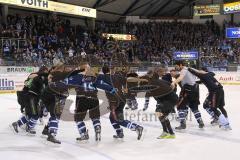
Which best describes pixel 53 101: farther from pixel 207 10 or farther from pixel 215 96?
pixel 207 10

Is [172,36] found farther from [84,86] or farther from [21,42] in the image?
[84,86]

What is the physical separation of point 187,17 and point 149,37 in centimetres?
854

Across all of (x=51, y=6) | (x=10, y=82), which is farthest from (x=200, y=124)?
(x=51, y=6)

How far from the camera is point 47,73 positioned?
769cm

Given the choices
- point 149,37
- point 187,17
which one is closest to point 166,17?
point 187,17

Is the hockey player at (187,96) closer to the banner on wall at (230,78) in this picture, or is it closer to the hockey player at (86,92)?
the hockey player at (86,92)

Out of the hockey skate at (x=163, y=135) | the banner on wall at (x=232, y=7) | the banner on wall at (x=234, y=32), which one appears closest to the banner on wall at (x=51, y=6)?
the banner on wall at (x=234, y=32)

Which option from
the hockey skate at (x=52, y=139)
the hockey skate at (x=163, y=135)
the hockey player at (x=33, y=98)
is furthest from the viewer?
the hockey player at (x=33, y=98)

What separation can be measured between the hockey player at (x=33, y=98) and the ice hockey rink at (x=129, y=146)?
0.88ft

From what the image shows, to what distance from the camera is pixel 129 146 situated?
664 centimetres

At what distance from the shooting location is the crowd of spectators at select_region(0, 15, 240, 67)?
1965 centimetres

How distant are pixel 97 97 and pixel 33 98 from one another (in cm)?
136

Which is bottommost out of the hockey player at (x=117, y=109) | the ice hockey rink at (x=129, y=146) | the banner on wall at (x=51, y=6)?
the ice hockey rink at (x=129, y=146)

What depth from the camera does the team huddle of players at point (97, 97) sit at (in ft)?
22.5
